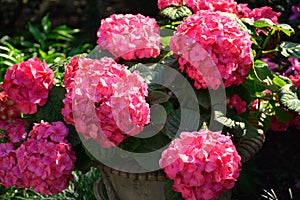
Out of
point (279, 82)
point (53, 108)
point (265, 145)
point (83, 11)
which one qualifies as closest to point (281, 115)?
point (279, 82)

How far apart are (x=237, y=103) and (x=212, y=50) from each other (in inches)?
11.0

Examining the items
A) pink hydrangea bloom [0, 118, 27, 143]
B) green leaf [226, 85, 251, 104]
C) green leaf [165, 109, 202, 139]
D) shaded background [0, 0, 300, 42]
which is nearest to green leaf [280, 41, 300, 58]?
green leaf [226, 85, 251, 104]

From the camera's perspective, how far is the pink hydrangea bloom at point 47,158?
212cm

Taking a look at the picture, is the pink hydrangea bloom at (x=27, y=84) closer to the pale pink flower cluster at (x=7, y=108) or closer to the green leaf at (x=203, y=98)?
the pale pink flower cluster at (x=7, y=108)

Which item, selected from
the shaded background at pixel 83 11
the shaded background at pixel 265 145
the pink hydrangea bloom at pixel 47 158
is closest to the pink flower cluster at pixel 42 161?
the pink hydrangea bloom at pixel 47 158

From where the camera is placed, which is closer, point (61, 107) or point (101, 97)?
point (101, 97)

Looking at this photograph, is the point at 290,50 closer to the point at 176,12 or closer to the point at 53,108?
the point at 176,12

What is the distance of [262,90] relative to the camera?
2.42m

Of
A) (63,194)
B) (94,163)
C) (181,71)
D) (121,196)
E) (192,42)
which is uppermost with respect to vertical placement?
(192,42)

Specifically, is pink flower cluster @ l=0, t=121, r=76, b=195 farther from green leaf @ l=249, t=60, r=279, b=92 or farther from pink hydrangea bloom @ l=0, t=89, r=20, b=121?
green leaf @ l=249, t=60, r=279, b=92

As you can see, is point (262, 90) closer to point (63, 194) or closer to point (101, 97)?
point (101, 97)

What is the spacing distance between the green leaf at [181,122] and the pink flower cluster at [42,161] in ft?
1.20

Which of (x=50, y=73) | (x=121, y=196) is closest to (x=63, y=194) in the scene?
(x=121, y=196)

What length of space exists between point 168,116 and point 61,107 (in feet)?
1.39
